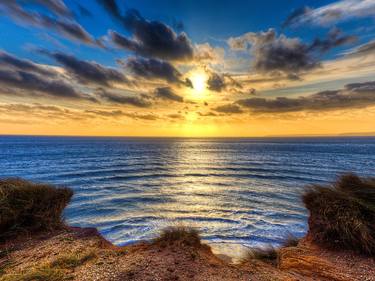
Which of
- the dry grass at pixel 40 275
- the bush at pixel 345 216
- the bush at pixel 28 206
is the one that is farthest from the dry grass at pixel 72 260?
the bush at pixel 345 216

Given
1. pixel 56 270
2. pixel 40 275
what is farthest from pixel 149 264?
pixel 40 275

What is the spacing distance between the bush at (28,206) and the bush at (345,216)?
35.3ft

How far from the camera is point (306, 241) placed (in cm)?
831

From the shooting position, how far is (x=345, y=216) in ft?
24.7

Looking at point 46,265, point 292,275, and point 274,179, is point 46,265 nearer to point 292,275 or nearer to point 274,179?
point 292,275

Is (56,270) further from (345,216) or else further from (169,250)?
(345,216)

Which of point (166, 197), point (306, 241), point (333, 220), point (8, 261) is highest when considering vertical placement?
point (333, 220)

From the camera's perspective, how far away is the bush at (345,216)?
7.01m

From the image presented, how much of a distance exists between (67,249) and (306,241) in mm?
8904

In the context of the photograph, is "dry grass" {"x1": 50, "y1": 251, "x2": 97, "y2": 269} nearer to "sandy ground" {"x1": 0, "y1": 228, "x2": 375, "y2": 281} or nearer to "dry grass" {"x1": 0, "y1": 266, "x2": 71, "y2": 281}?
"sandy ground" {"x1": 0, "y1": 228, "x2": 375, "y2": 281}

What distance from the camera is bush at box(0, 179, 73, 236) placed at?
7695 mm

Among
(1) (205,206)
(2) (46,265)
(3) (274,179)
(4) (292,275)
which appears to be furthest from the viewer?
(3) (274,179)

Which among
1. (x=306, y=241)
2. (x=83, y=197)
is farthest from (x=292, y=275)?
(x=83, y=197)

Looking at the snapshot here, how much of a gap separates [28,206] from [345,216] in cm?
1206
